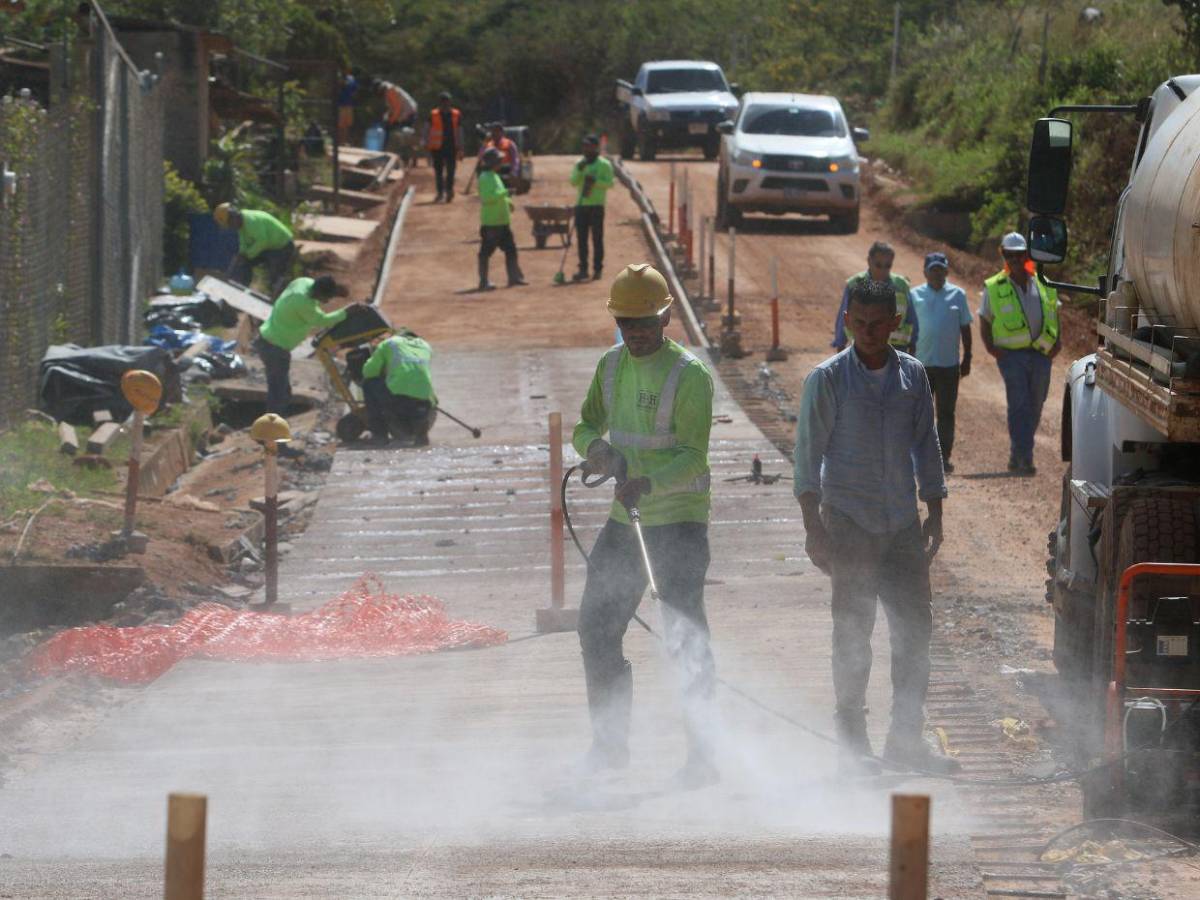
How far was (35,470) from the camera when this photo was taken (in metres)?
13.1

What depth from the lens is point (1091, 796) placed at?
609 cm

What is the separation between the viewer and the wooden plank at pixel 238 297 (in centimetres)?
2161

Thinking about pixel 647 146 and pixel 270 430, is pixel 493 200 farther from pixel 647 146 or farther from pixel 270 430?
pixel 647 146

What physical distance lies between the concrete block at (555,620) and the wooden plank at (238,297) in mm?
12496

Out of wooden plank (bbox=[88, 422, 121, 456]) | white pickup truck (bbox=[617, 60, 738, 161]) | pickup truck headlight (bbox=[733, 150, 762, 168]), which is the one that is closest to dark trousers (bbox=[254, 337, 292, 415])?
wooden plank (bbox=[88, 422, 121, 456])

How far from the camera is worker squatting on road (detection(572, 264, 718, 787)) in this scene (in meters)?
6.54

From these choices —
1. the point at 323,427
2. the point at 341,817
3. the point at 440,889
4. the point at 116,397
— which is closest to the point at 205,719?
the point at 341,817

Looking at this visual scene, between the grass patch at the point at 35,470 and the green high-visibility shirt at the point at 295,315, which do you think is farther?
the green high-visibility shirt at the point at 295,315

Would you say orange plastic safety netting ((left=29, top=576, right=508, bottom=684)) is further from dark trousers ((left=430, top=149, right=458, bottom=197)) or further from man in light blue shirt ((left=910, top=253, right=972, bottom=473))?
dark trousers ((left=430, top=149, right=458, bottom=197))

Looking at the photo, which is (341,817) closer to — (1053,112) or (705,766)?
(705,766)

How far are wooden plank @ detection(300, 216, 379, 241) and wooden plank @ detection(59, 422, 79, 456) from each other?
49.7ft

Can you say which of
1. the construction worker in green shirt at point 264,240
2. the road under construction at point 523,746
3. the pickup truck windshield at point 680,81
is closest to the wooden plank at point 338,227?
the construction worker in green shirt at point 264,240

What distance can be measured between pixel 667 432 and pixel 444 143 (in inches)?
1055

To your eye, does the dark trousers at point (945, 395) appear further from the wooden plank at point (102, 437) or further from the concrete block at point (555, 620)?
the wooden plank at point (102, 437)
